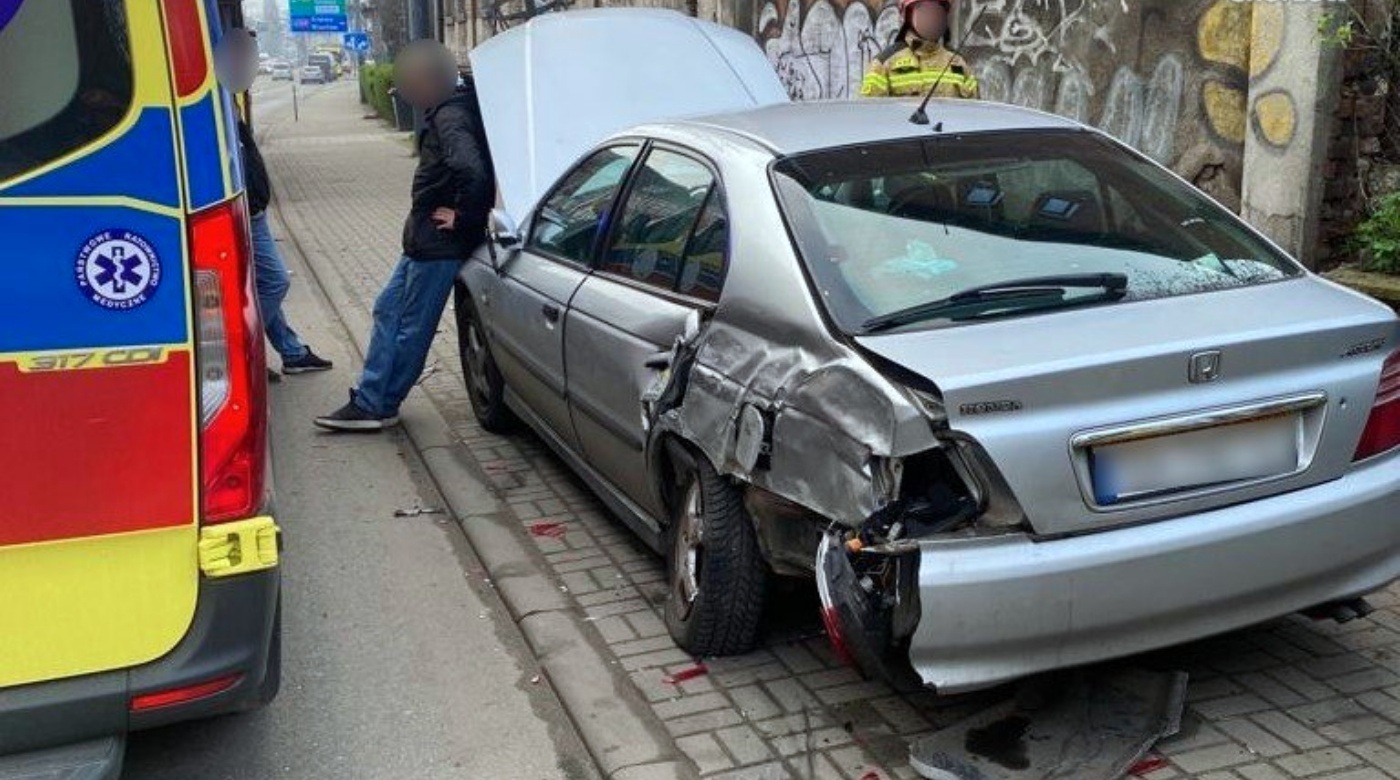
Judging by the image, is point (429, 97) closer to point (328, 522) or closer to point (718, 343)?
point (328, 522)

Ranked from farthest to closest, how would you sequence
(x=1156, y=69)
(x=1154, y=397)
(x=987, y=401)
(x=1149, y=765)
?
(x=1156, y=69), (x=1149, y=765), (x=1154, y=397), (x=987, y=401)

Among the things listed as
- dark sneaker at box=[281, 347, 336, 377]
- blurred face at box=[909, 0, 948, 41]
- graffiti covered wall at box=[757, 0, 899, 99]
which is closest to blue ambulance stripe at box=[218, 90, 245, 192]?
blurred face at box=[909, 0, 948, 41]

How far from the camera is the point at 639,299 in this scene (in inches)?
184

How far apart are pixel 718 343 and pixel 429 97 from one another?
3.74 meters

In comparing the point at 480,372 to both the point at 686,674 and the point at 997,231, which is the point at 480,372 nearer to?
the point at 686,674

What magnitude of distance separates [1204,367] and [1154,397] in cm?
15

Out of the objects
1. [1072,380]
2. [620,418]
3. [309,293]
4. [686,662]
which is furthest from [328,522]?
[309,293]

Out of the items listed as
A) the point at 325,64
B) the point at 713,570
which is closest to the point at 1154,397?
the point at 713,570

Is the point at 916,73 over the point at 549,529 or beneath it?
over

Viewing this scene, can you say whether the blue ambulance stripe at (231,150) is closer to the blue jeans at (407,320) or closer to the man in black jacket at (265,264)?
the blue jeans at (407,320)

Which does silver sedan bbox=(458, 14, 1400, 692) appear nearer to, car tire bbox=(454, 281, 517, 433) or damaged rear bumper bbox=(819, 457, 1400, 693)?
damaged rear bumper bbox=(819, 457, 1400, 693)

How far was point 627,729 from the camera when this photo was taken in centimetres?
390

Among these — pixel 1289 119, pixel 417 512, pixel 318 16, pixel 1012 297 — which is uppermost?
pixel 318 16

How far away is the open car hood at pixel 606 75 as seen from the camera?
296 inches
